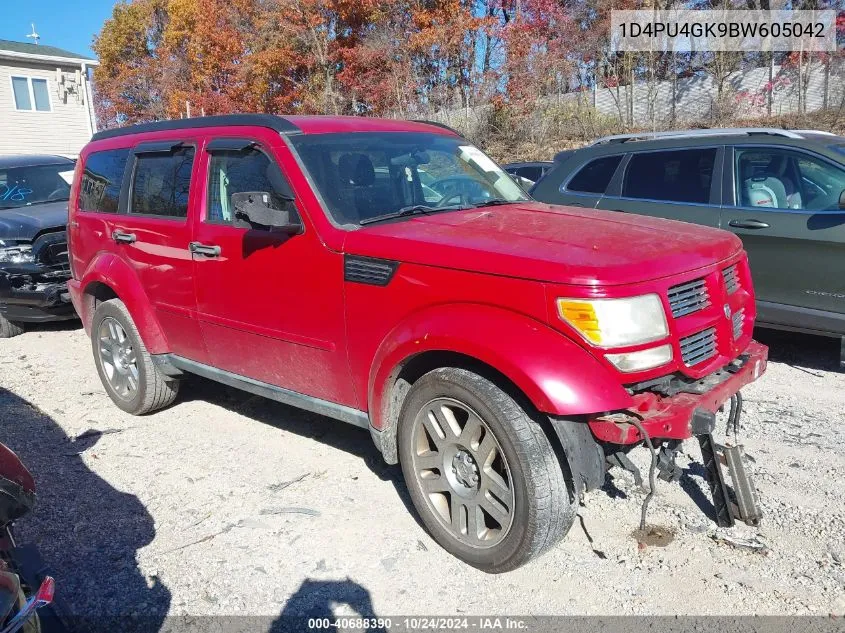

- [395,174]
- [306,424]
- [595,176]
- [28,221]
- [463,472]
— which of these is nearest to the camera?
[463,472]

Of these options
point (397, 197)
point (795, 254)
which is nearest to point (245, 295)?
point (397, 197)

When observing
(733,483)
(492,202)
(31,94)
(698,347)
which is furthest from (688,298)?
(31,94)

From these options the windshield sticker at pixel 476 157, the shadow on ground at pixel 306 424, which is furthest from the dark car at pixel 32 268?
the windshield sticker at pixel 476 157

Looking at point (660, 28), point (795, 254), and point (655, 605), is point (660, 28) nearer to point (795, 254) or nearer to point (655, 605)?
point (795, 254)

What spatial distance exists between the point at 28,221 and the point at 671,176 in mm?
6674

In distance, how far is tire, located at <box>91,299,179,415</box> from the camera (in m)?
4.95

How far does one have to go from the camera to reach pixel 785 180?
5.53 meters

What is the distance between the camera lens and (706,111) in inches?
807

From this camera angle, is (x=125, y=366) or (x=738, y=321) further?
(x=125, y=366)

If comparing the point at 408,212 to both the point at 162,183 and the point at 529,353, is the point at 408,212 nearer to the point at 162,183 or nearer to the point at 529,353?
the point at 529,353

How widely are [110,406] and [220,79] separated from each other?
3207 centimetres

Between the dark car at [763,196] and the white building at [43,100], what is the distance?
23771 mm

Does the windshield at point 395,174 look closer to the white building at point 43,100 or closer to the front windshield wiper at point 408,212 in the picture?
the front windshield wiper at point 408,212

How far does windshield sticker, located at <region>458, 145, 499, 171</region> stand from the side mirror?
1.31 meters
